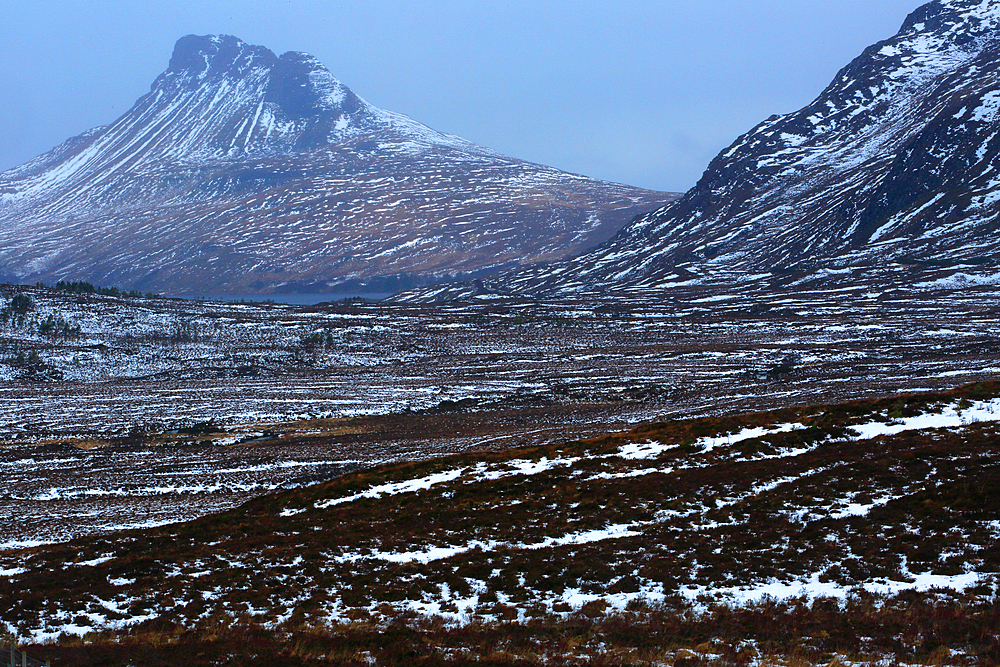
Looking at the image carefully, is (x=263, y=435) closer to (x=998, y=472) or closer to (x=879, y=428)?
(x=879, y=428)

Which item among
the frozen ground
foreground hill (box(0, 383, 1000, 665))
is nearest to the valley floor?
foreground hill (box(0, 383, 1000, 665))

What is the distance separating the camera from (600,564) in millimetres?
23531

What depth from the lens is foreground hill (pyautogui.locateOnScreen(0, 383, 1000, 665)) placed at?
17.7 meters

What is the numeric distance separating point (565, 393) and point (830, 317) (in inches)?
2471

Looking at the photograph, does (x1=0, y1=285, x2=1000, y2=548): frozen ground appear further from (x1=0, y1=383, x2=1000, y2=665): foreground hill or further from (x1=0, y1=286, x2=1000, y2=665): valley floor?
(x1=0, y1=383, x2=1000, y2=665): foreground hill

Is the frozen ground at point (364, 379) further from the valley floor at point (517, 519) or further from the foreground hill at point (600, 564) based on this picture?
the foreground hill at point (600, 564)

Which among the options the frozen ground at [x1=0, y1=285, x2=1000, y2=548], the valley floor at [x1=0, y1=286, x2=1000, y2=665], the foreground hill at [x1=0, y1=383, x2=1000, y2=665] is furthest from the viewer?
the frozen ground at [x1=0, y1=285, x2=1000, y2=548]

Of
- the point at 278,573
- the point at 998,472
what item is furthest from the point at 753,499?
the point at 278,573

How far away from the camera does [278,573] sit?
2445cm

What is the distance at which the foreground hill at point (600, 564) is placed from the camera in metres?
17.7

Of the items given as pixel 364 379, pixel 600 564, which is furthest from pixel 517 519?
pixel 364 379

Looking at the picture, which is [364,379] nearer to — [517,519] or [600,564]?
[517,519]

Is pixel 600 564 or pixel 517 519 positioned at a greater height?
pixel 600 564

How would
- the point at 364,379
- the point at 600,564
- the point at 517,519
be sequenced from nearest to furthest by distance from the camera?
the point at 600,564 < the point at 517,519 < the point at 364,379
